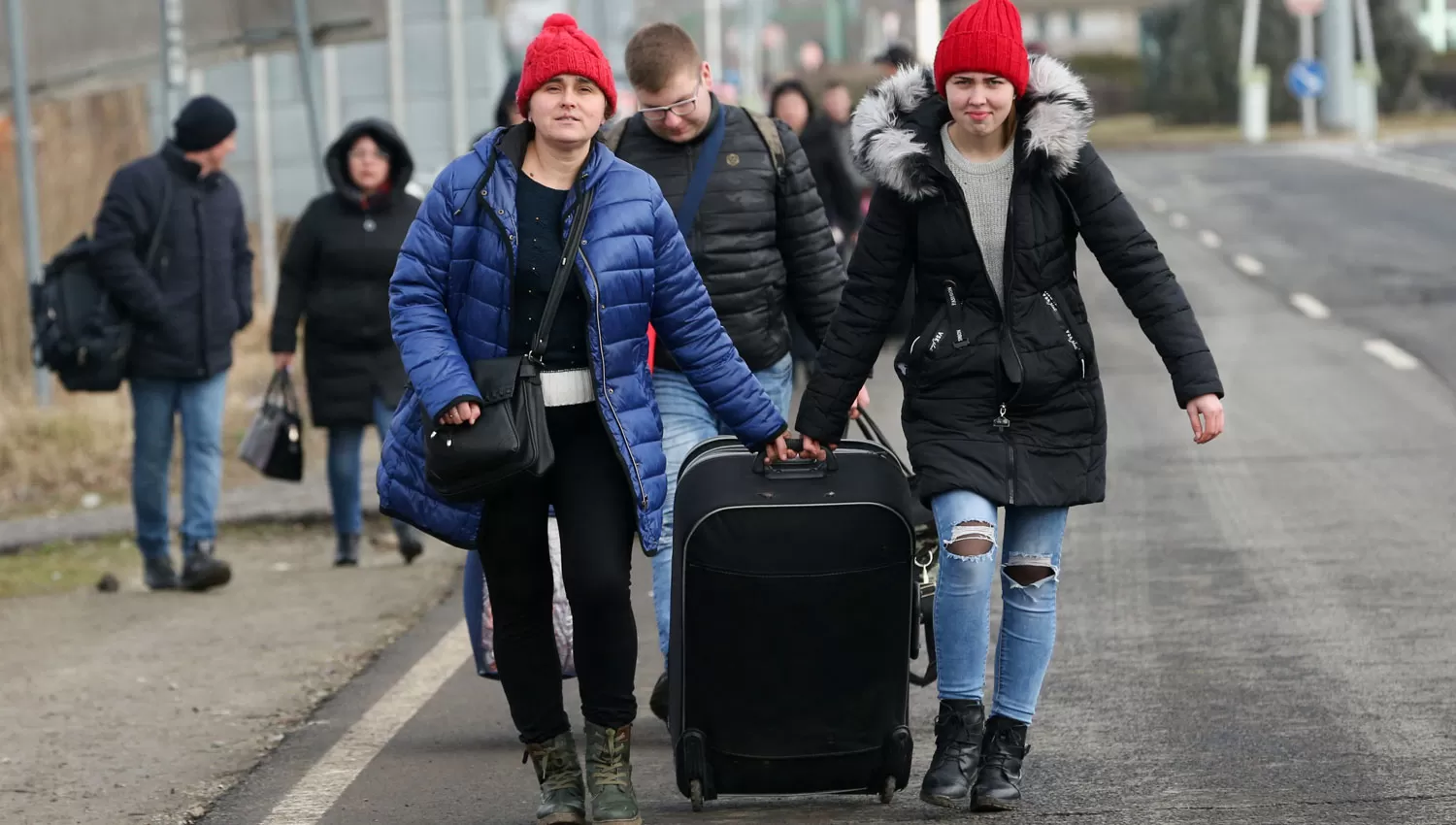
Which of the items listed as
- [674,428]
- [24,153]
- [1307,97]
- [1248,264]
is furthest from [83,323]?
[1307,97]

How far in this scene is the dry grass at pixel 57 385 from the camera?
1341 cm

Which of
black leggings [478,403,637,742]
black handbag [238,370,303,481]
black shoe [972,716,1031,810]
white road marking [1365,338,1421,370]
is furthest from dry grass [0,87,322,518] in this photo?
black shoe [972,716,1031,810]

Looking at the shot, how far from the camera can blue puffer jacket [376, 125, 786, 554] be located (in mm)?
5184

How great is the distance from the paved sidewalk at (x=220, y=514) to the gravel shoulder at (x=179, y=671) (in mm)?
449

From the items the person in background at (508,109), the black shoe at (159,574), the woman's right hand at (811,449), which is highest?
the person in background at (508,109)

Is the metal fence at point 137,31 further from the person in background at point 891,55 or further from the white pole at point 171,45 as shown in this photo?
the person in background at point 891,55

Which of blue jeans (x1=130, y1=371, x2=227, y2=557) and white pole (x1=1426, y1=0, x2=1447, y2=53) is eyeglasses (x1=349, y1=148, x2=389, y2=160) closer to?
blue jeans (x1=130, y1=371, x2=227, y2=557)

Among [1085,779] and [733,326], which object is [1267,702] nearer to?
[1085,779]

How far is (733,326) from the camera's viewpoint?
6.46m

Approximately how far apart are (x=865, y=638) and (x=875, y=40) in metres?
110

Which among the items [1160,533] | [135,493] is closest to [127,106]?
[135,493]

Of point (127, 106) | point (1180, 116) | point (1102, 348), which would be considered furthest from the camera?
point (1180, 116)

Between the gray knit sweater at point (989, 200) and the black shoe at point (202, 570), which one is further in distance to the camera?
the black shoe at point (202, 570)

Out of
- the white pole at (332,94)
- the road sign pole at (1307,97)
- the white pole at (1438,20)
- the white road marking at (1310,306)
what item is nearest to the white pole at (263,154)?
the white pole at (332,94)
